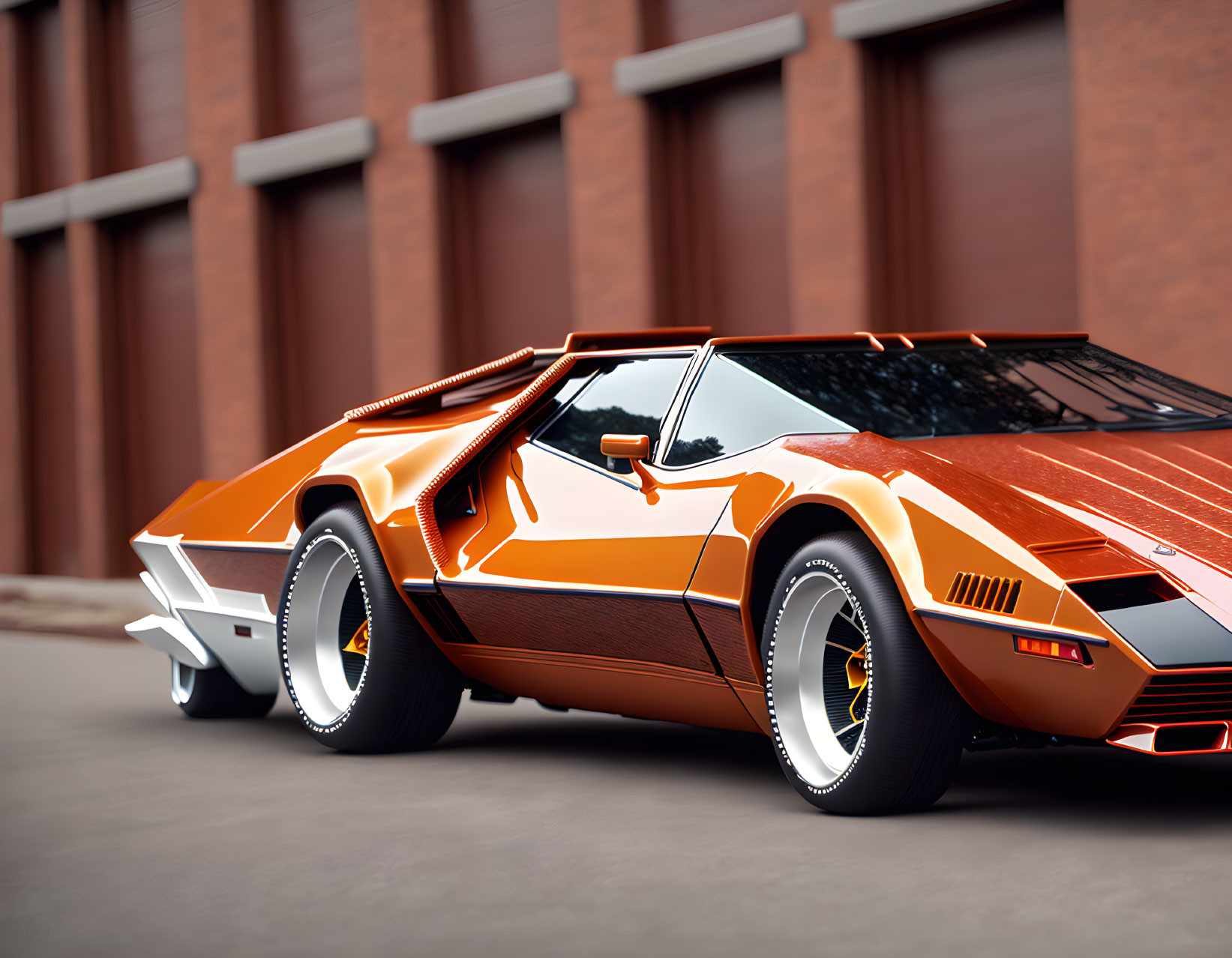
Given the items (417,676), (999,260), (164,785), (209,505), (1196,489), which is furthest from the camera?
(999,260)

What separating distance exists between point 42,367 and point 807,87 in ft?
38.0

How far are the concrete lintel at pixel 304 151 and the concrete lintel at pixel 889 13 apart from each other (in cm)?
553

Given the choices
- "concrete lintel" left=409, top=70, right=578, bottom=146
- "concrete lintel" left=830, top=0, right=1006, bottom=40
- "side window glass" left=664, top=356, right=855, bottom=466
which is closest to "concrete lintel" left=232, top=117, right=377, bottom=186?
"concrete lintel" left=409, top=70, right=578, bottom=146

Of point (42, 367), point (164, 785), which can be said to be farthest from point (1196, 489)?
point (42, 367)

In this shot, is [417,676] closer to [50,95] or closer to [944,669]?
[944,669]

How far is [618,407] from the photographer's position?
6074 millimetres

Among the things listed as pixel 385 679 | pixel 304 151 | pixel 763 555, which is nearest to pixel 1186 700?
pixel 763 555

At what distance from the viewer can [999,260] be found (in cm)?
1239

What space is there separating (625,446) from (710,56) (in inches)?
345

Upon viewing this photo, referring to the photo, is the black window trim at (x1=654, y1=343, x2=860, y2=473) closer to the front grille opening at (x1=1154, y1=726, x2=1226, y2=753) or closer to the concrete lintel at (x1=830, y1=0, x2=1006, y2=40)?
the front grille opening at (x1=1154, y1=726, x2=1226, y2=753)

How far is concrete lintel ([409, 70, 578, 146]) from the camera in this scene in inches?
589

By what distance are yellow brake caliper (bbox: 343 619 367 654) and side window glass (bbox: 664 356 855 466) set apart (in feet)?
5.36

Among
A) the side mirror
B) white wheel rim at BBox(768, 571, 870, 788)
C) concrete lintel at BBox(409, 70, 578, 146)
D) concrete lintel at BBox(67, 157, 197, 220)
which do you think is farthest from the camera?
concrete lintel at BBox(67, 157, 197, 220)

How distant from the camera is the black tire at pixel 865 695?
→ 4621 mm
